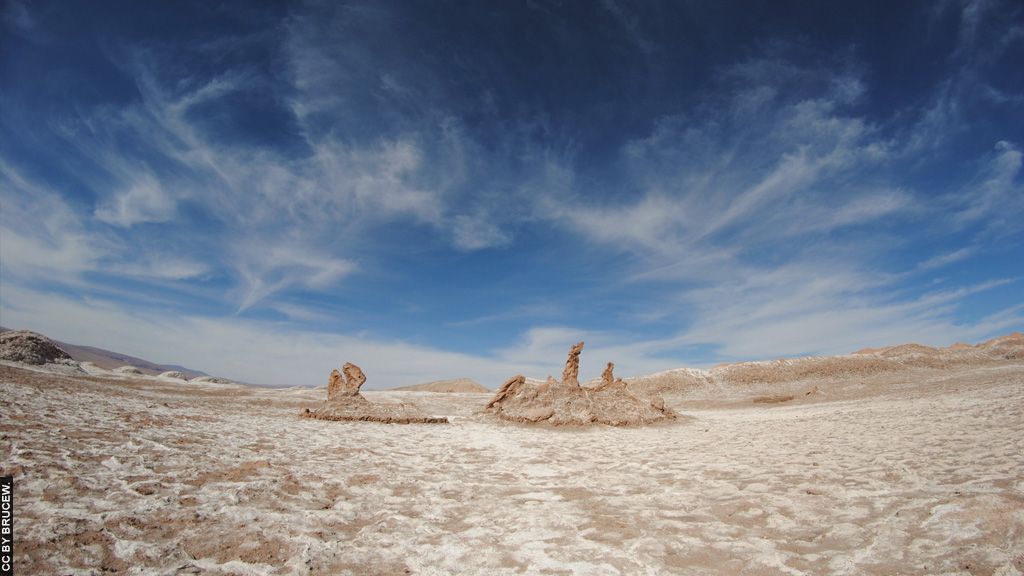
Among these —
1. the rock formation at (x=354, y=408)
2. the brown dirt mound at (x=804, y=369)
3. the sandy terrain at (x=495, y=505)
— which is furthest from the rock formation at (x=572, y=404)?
the brown dirt mound at (x=804, y=369)

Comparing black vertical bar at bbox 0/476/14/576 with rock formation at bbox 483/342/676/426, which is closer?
black vertical bar at bbox 0/476/14/576

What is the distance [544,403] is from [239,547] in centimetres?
1396

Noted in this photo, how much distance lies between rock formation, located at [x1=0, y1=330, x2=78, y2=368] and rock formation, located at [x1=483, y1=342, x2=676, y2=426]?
29877 mm

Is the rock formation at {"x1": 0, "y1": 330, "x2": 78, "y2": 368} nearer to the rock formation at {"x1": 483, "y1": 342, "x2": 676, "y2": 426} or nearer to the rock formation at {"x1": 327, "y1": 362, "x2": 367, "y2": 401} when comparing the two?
the rock formation at {"x1": 327, "y1": 362, "x2": 367, "y2": 401}

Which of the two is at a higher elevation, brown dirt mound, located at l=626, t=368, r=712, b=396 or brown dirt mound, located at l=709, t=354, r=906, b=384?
brown dirt mound, located at l=709, t=354, r=906, b=384

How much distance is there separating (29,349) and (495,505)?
3670 centimetres

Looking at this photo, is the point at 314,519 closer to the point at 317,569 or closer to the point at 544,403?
the point at 317,569

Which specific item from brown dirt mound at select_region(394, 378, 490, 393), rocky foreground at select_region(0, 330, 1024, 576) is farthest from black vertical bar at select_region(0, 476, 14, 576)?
brown dirt mound at select_region(394, 378, 490, 393)

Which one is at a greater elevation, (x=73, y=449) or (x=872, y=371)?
(x=872, y=371)

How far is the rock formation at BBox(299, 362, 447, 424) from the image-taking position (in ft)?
47.1

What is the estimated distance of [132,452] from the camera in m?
5.83

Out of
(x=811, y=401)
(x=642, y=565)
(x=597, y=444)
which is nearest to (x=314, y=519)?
(x=642, y=565)

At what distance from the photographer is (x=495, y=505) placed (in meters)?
5.13

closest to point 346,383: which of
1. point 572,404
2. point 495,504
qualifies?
point 572,404
